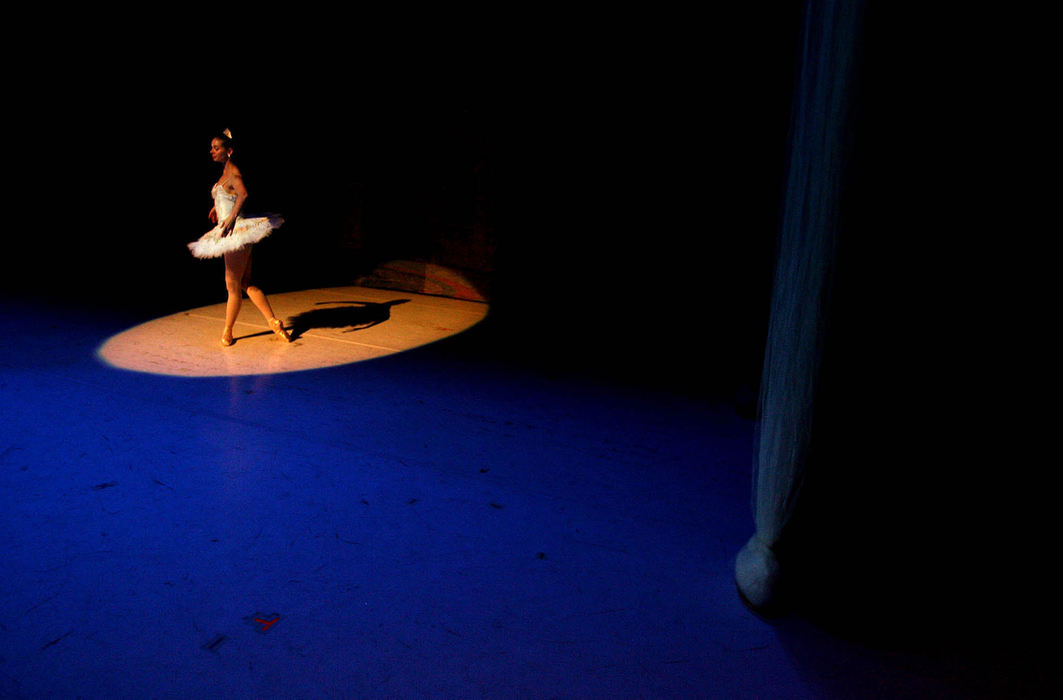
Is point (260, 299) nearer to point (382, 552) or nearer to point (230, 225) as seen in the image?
point (230, 225)

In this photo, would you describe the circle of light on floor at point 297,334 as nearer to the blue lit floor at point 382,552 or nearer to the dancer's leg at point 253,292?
the dancer's leg at point 253,292

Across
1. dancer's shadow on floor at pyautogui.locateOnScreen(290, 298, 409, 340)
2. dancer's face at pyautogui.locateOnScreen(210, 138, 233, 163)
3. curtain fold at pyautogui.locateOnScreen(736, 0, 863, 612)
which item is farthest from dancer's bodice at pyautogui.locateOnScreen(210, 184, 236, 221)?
curtain fold at pyautogui.locateOnScreen(736, 0, 863, 612)

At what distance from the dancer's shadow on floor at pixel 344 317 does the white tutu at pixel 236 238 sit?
1028 millimetres

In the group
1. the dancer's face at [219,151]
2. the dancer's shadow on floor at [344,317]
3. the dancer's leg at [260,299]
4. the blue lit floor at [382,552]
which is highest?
the dancer's face at [219,151]

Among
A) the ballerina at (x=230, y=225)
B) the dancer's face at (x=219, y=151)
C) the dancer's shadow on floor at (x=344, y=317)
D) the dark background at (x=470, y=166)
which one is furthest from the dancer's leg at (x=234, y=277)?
the dark background at (x=470, y=166)

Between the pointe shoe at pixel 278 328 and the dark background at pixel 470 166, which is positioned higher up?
the dark background at pixel 470 166

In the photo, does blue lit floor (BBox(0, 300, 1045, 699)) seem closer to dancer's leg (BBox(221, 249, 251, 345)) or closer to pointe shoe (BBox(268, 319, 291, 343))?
dancer's leg (BBox(221, 249, 251, 345))

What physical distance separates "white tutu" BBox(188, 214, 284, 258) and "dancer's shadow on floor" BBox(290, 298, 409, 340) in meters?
1.03

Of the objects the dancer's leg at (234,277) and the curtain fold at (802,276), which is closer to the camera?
the curtain fold at (802,276)

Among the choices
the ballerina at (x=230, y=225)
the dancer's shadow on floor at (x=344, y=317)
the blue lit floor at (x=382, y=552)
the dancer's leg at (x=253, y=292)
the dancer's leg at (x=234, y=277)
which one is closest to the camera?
the blue lit floor at (x=382, y=552)

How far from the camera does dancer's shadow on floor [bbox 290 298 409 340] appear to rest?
6.26 meters

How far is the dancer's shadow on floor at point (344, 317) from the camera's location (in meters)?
6.26

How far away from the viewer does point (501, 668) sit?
6.42 feet

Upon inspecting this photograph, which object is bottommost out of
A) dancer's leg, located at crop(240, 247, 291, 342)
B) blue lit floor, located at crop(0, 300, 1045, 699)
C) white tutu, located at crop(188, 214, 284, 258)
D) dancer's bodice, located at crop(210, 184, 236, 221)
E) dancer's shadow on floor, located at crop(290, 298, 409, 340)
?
dancer's shadow on floor, located at crop(290, 298, 409, 340)
